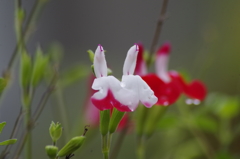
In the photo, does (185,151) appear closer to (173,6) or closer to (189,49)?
(173,6)

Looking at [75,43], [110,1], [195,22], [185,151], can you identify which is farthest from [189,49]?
[185,151]

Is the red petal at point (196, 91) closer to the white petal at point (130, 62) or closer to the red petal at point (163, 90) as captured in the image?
the red petal at point (163, 90)

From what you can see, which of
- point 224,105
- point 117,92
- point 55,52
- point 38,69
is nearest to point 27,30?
point 38,69

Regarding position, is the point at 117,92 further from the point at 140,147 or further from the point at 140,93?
the point at 140,147

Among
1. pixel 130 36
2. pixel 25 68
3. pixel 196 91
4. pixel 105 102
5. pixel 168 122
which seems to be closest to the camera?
pixel 105 102

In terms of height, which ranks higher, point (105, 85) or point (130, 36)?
point (130, 36)

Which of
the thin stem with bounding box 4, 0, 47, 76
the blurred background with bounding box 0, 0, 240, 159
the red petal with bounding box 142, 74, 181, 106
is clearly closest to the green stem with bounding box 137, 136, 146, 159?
the red petal with bounding box 142, 74, 181, 106

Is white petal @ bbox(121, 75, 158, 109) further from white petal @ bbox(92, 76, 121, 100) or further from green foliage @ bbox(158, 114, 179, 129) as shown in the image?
green foliage @ bbox(158, 114, 179, 129)
